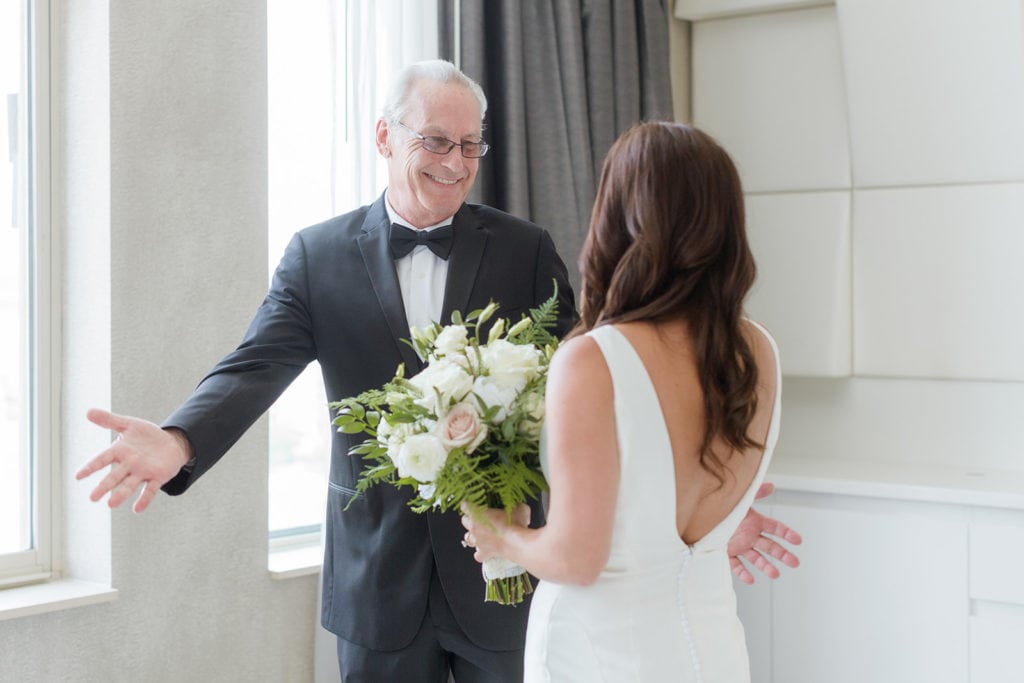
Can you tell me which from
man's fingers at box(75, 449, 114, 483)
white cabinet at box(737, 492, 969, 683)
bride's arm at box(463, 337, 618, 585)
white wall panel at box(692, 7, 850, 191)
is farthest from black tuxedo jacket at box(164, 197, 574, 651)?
white wall panel at box(692, 7, 850, 191)

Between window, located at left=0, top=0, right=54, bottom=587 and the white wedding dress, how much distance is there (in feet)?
4.70

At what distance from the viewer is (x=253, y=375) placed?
2314 millimetres

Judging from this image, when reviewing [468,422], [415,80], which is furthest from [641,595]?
[415,80]

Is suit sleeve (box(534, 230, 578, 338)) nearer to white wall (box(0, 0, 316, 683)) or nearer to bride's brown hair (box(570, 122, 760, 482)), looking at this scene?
bride's brown hair (box(570, 122, 760, 482))

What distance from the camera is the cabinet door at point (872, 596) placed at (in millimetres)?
3521

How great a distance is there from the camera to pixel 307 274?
2.46 metres

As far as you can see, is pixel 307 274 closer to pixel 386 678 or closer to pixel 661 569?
pixel 386 678

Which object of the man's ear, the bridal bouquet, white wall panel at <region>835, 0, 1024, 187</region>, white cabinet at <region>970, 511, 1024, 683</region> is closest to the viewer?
the bridal bouquet

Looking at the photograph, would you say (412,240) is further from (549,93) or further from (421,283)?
(549,93)

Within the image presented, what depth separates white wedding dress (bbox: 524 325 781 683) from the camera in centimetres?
169

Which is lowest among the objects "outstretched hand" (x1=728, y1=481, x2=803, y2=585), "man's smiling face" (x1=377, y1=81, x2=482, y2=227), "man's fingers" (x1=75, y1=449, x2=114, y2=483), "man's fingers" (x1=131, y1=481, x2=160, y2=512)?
"outstretched hand" (x1=728, y1=481, x2=803, y2=585)

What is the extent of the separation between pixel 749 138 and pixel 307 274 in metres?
2.35

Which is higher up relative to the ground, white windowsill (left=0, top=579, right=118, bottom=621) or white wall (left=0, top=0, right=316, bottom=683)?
white wall (left=0, top=0, right=316, bottom=683)

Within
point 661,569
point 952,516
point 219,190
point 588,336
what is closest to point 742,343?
point 588,336
